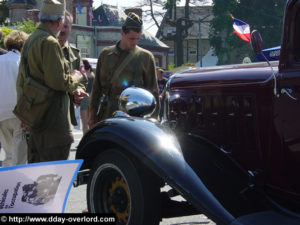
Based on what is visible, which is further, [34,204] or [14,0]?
[14,0]

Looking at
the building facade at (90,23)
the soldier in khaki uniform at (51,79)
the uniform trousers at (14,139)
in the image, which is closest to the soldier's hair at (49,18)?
the soldier in khaki uniform at (51,79)

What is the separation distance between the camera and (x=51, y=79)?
4078 mm

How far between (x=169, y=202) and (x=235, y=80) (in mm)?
1070

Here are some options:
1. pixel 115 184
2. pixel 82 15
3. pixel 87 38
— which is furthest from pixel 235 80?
pixel 82 15

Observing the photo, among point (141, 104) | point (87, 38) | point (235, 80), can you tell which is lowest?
point (87, 38)

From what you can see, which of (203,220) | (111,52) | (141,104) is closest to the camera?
(141,104)

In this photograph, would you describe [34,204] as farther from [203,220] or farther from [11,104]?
[11,104]

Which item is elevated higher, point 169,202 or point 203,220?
point 169,202

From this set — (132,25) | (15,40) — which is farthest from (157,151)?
(15,40)

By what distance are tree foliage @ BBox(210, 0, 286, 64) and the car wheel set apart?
3901 centimetres

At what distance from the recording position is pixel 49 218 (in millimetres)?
→ 3033

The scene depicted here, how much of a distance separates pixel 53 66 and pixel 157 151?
1.18m

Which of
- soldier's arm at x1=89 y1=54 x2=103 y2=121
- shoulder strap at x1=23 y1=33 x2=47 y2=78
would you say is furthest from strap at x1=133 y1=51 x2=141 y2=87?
shoulder strap at x1=23 y1=33 x2=47 y2=78

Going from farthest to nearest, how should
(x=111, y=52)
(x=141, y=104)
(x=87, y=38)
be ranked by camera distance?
(x=87, y=38) < (x=111, y=52) < (x=141, y=104)
